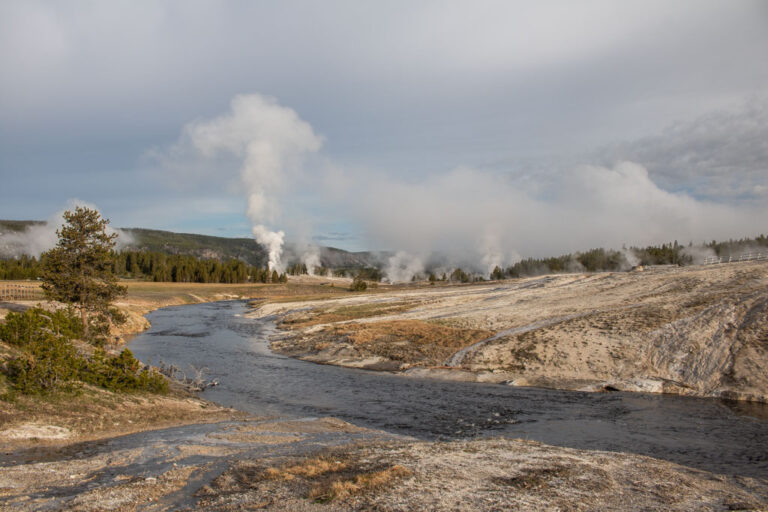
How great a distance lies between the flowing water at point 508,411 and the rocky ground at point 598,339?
2.54m

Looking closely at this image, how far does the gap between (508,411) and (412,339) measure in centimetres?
1832

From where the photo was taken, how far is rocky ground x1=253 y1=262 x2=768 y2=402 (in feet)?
95.5

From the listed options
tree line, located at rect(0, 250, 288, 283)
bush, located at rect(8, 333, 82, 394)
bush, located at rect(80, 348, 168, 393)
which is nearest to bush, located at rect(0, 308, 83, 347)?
bush, located at rect(80, 348, 168, 393)

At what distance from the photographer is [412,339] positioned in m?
42.1

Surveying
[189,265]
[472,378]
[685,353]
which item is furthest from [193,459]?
[189,265]

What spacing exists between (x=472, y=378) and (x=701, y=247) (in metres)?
195

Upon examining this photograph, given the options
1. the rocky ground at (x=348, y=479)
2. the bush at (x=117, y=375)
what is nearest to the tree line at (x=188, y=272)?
the bush at (x=117, y=375)

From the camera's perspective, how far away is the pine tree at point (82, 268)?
1417 inches

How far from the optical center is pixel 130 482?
1136 cm

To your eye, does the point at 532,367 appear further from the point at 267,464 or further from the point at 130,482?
the point at 130,482

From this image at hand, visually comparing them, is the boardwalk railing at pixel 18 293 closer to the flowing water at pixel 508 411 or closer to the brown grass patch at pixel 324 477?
the flowing water at pixel 508 411

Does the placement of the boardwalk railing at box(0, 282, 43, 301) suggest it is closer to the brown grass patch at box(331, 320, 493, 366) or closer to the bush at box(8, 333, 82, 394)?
the brown grass patch at box(331, 320, 493, 366)

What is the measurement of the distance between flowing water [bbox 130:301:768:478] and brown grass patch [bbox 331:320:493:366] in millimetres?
4507

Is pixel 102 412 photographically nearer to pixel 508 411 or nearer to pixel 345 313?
pixel 508 411
